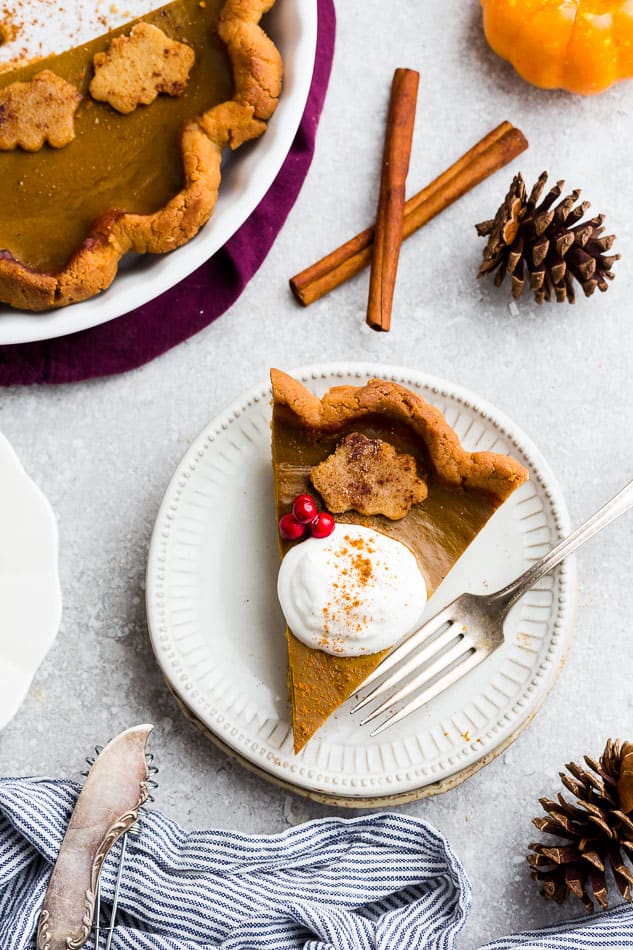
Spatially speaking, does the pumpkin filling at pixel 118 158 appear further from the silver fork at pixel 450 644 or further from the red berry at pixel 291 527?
the silver fork at pixel 450 644

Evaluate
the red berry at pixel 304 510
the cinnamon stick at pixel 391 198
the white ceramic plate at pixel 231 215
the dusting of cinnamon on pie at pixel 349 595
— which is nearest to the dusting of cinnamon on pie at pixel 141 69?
the white ceramic plate at pixel 231 215

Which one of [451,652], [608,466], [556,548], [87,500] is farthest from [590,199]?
[87,500]

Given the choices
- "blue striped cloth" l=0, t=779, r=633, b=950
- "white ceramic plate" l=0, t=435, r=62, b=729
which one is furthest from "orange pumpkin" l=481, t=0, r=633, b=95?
"blue striped cloth" l=0, t=779, r=633, b=950

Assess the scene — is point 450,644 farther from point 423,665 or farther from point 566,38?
point 566,38

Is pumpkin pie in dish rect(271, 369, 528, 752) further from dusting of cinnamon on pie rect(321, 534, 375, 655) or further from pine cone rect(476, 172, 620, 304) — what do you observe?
pine cone rect(476, 172, 620, 304)

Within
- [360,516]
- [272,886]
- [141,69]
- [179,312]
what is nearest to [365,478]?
[360,516]

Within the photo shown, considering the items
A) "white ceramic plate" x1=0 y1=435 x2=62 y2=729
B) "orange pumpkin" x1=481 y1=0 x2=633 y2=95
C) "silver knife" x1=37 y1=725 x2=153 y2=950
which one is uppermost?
"orange pumpkin" x1=481 y1=0 x2=633 y2=95

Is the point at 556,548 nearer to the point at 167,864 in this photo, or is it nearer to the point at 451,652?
the point at 451,652
